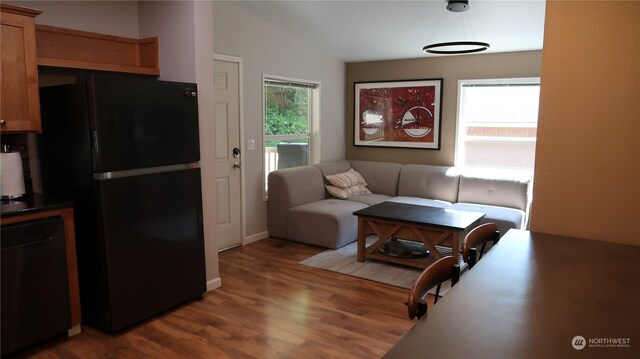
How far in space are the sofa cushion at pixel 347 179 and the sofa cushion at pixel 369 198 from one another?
193 mm

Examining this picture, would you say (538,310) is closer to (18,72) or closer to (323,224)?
(18,72)

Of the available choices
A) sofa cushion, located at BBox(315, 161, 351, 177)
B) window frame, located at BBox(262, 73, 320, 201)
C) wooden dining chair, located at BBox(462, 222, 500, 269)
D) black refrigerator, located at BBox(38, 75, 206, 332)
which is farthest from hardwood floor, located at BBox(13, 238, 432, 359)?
sofa cushion, located at BBox(315, 161, 351, 177)

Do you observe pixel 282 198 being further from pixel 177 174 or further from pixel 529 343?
pixel 529 343

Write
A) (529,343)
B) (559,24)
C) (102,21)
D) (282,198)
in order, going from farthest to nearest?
(282,198) → (102,21) → (559,24) → (529,343)

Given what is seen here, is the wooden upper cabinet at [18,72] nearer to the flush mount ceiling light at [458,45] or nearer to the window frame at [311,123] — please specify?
the window frame at [311,123]

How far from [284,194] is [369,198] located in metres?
1.12

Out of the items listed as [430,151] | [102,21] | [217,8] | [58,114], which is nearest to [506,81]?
[430,151]

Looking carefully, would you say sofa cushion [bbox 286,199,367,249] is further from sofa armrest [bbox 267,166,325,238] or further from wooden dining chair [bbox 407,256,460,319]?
wooden dining chair [bbox 407,256,460,319]

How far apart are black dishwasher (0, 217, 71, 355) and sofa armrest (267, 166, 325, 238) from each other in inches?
100

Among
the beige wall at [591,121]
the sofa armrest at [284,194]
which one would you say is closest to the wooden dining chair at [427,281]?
the beige wall at [591,121]

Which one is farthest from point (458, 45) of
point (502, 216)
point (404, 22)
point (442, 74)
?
point (442, 74)

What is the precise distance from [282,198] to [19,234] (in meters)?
2.79

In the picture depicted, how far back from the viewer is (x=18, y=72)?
2523 mm

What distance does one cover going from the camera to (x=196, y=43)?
321cm
